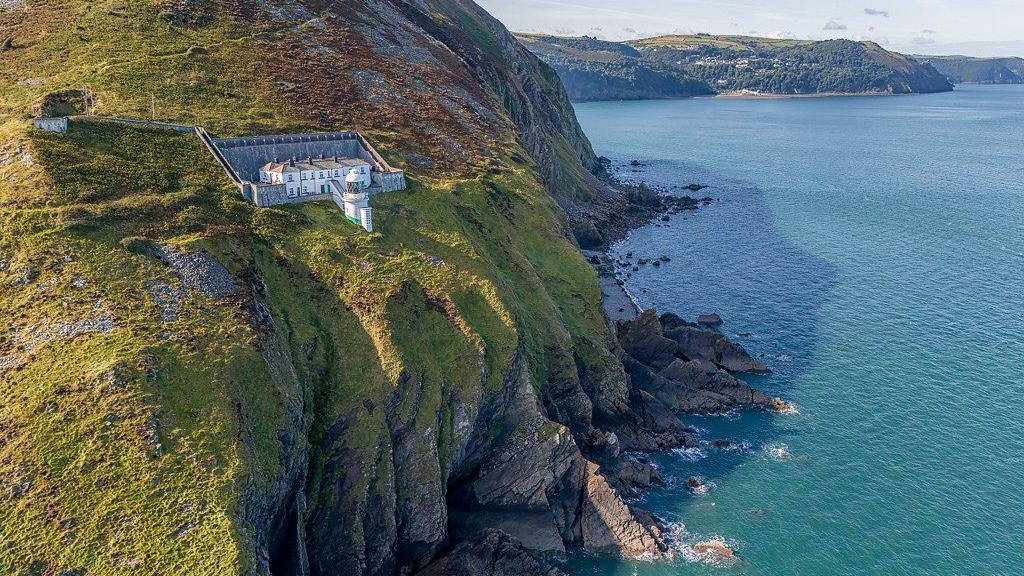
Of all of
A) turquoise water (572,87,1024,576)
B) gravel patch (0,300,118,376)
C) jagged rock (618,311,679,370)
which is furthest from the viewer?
jagged rock (618,311,679,370)

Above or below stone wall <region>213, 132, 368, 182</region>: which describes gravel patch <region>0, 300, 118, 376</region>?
below

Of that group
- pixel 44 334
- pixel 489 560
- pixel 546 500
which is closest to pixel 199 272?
pixel 44 334

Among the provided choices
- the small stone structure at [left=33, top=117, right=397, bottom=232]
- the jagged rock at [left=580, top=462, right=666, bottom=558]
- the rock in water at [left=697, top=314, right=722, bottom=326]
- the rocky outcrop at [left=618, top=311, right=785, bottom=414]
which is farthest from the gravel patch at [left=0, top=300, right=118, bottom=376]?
the rock in water at [left=697, top=314, right=722, bottom=326]

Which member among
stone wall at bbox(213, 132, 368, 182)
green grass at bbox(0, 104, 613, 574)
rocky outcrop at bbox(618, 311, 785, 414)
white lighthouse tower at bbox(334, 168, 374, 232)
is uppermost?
stone wall at bbox(213, 132, 368, 182)

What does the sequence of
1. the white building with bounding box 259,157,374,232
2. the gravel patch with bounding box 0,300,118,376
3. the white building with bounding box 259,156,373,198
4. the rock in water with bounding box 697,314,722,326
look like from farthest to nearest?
the rock in water with bounding box 697,314,722,326 < the white building with bounding box 259,156,373,198 < the white building with bounding box 259,157,374,232 < the gravel patch with bounding box 0,300,118,376

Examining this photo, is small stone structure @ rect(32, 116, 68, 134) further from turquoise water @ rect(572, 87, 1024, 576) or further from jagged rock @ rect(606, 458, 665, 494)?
turquoise water @ rect(572, 87, 1024, 576)
